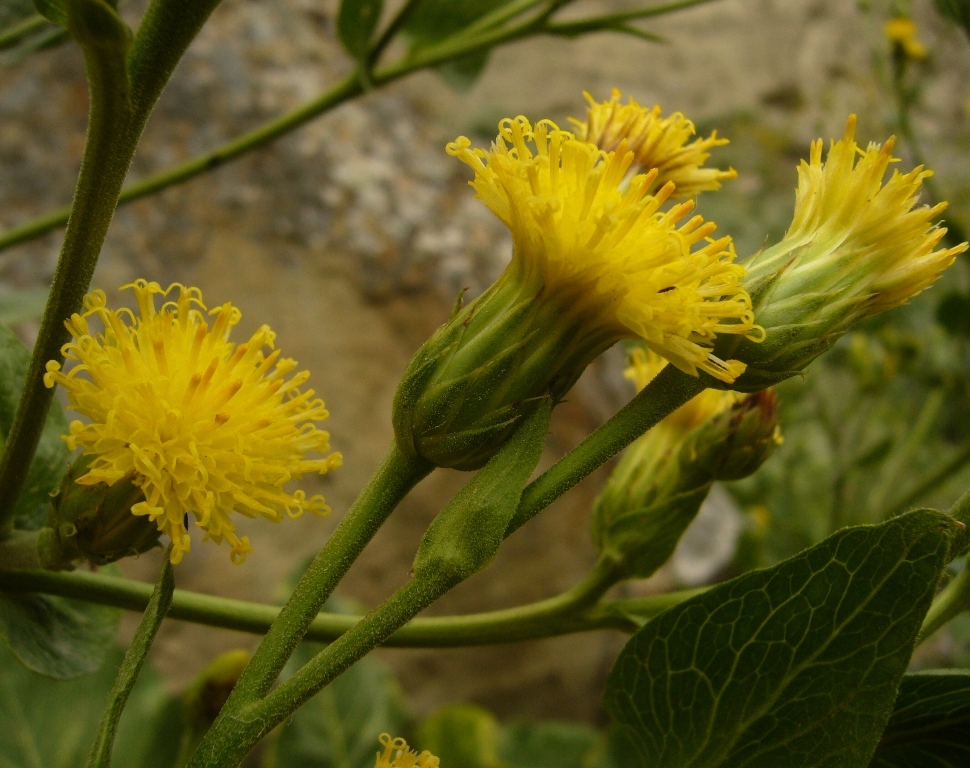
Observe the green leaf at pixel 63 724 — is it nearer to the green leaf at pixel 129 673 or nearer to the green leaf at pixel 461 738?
the green leaf at pixel 461 738

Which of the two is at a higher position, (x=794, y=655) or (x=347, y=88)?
(x=347, y=88)

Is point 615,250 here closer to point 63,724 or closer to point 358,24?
point 358,24

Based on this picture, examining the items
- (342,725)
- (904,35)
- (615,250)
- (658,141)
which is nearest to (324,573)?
(615,250)

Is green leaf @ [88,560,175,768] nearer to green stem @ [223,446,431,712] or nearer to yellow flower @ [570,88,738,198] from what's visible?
green stem @ [223,446,431,712]

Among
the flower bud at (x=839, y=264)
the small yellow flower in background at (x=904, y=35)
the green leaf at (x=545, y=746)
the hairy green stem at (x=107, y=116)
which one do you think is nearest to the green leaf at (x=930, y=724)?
the flower bud at (x=839, y=264)

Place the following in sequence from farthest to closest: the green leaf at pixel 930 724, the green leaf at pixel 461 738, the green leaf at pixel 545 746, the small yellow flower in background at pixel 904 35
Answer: the small yellow flower in background at pixel 904 35, the green leaf at pixel 545 746, the green leaf at pixel 461 738, the green leaf at pixel 930 724

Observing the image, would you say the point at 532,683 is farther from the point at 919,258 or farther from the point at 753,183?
the point at 753,183

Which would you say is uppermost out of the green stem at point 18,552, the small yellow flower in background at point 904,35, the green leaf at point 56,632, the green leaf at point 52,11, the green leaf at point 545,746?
the small yellow flower in background at point 904,35
